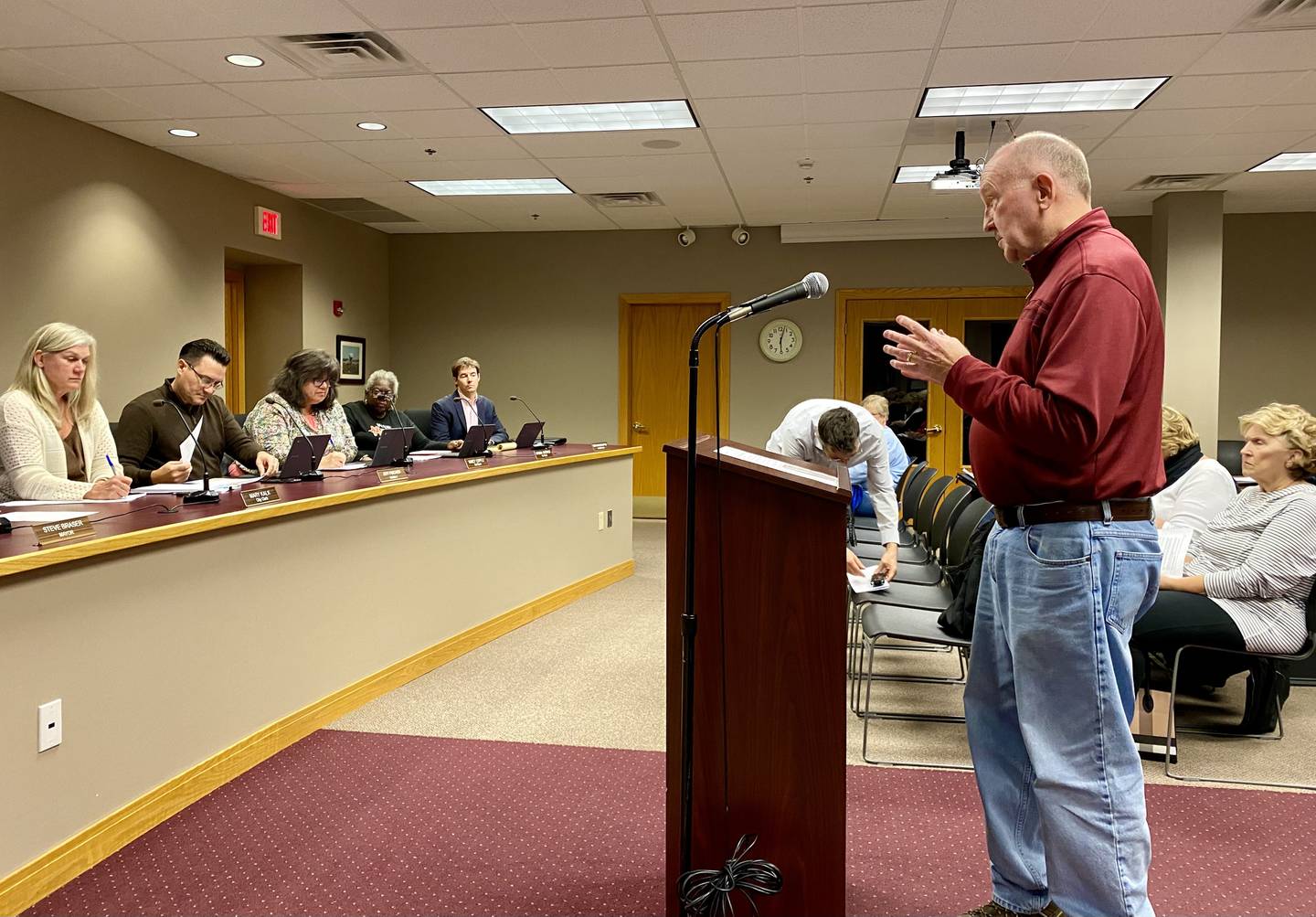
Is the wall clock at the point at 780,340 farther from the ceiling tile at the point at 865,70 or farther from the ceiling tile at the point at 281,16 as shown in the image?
the ceiling tile at the point at 281,16

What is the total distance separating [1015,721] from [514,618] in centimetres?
345

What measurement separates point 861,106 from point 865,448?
2.36 m

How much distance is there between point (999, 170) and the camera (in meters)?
1.93

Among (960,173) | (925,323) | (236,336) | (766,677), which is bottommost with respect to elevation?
(766,677)

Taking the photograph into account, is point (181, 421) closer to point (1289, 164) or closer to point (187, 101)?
point (187, 101)

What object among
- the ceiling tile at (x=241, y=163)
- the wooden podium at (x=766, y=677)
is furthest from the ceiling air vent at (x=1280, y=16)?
the ceiling tile at (x=241, y=163)

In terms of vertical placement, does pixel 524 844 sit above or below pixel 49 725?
below

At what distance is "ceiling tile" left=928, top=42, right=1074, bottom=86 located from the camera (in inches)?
182

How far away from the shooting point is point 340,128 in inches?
239

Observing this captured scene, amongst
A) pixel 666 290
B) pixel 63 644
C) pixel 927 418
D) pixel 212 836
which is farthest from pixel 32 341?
pixel 927 418

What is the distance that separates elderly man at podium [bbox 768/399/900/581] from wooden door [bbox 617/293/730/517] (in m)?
5.56

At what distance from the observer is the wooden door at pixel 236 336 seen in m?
8.42

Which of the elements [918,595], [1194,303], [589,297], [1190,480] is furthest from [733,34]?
[589,297]

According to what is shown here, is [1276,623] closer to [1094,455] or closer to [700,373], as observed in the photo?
[1094,455]
